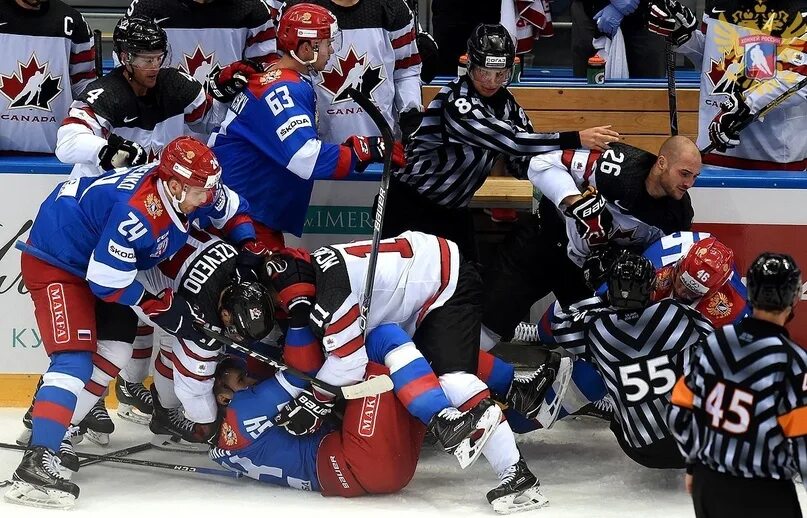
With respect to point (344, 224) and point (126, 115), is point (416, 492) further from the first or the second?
point (126, 115)

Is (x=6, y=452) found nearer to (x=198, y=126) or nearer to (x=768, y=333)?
(x=198, y=126)

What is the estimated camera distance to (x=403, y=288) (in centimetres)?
390

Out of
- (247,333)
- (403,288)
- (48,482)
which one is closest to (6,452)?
(48,482)

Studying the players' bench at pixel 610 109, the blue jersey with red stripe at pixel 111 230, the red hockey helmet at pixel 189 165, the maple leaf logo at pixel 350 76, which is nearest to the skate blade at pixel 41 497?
the blue jersey with red stripe at pixel 111 230

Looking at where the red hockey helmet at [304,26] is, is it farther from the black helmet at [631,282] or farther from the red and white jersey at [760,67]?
the red and white jersey at [760,67]

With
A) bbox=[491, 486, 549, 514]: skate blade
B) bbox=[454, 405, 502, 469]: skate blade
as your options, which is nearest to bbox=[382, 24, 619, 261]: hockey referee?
bbox=[454, 405, 502, 469]: skate blade

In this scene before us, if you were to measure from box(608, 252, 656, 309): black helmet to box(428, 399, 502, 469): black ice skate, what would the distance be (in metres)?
0.47

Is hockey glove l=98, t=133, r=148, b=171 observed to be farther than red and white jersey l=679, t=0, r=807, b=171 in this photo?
No

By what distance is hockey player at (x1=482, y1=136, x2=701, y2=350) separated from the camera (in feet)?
13.3

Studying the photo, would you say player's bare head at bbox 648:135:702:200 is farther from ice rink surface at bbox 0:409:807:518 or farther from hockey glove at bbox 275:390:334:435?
hockey glove at bbox 275:390:334:435

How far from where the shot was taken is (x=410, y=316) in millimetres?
3971

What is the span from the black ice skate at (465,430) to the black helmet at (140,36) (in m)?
1.40

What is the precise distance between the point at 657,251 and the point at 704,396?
1.33 metres

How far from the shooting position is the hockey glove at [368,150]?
13.3 feet
